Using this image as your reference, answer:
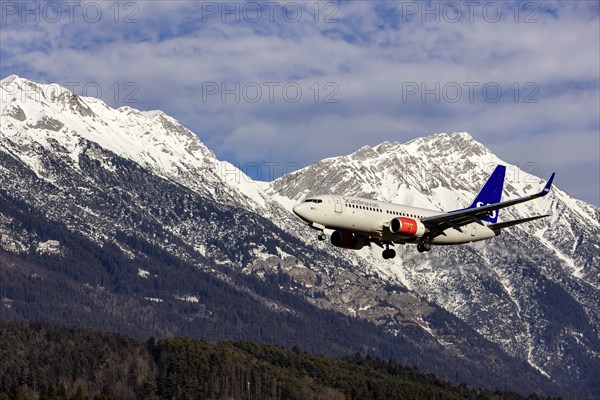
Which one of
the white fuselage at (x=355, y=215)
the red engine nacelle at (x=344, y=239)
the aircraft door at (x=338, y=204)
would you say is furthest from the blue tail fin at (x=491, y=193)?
the aircraft door at (x=338, y=204)

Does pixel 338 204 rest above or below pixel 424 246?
above

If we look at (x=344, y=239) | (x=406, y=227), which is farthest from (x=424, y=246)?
(x=344, y=239)

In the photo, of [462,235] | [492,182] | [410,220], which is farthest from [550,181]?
[492,182]

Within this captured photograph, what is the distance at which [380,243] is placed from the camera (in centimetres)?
16575

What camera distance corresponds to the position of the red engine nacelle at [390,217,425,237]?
160 meters

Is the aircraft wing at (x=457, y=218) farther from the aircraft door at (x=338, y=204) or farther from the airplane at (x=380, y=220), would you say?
the aircraft door at (x=338, y=204)

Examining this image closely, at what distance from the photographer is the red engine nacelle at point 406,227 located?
160250mm

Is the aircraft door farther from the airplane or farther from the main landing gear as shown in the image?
the main landing gear

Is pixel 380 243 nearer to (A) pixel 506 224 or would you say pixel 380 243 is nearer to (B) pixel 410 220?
(B) pixel 410 220

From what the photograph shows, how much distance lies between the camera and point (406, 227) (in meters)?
161

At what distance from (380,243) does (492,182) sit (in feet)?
Answer: 129

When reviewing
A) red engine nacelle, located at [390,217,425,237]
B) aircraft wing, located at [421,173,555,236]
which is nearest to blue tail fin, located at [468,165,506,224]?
aircraft wing, located at [421,173,555,236]

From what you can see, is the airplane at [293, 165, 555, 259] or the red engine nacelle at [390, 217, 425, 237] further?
the red engine nacelle at [390, 217, 425, 237]

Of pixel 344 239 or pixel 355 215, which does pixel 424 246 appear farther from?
pixel 355 215
